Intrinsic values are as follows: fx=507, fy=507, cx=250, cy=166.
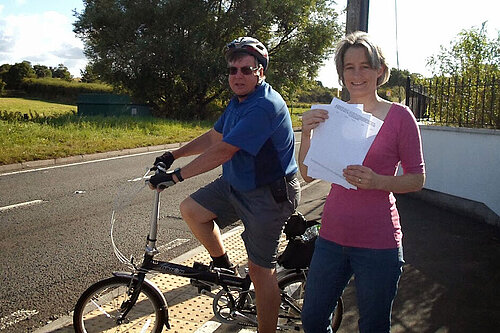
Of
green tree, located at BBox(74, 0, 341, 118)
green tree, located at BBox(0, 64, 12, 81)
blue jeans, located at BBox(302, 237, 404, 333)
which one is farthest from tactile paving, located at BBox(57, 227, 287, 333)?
green tree, located at BBox(0, 64, 12, 81)

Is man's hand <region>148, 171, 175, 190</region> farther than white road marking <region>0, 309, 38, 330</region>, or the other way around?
white road marking <region>0, 309, 38, 330</region>

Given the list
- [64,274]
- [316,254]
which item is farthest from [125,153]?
[316,254]

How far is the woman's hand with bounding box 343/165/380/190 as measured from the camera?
7.18ft

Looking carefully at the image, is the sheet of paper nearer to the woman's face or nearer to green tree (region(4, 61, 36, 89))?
the woman's face

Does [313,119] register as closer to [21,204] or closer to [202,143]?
[202,143]

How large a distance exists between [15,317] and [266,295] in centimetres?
221

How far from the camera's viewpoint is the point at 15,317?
13.3 ft

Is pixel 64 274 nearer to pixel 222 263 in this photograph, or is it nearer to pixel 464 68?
pixel 222 263

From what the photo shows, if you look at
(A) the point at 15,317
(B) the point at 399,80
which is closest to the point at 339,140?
(A) the point at 15,317

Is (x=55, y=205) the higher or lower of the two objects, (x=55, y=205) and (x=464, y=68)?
the lower

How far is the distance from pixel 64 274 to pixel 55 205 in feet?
10.9

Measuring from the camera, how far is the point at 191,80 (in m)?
29.4

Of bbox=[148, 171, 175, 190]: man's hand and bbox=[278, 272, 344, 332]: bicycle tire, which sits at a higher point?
bbox=[148, 171, 175, 190]: man's hand

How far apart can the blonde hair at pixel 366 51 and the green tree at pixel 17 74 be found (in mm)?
66161
